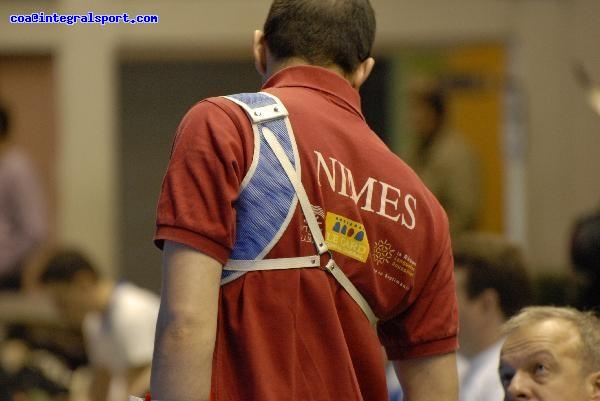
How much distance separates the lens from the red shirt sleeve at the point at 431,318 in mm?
3434

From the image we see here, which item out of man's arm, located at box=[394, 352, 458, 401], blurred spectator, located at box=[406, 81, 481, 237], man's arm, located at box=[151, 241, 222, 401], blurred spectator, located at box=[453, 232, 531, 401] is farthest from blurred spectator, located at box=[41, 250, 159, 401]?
man's arm, located at box=[151, 241, 222, 401]

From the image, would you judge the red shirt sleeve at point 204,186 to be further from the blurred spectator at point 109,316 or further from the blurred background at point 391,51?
the blurred background at point 391,51

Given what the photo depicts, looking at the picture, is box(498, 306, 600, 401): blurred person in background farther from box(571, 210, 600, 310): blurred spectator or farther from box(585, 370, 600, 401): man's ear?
box(571, 210, 600, 310): blurred spectator

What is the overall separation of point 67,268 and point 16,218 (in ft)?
7.48

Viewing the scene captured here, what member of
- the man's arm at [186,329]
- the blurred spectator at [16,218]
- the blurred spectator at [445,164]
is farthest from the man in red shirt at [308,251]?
the blurred spectator at [16,218]

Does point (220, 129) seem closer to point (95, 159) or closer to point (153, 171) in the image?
point (95, 159)

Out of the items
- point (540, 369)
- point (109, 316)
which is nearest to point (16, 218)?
point (109, 316)

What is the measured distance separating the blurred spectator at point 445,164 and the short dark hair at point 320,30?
6476 mm

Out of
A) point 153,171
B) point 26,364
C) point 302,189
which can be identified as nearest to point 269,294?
point 302,189

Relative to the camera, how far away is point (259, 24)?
11.4 metres

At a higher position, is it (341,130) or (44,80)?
(44,80)

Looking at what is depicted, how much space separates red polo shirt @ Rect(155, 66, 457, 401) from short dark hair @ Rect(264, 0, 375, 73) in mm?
42

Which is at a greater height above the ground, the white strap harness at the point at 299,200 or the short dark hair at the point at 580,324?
the white strap harness at the point at 299,200

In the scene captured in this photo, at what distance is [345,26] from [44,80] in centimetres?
860
